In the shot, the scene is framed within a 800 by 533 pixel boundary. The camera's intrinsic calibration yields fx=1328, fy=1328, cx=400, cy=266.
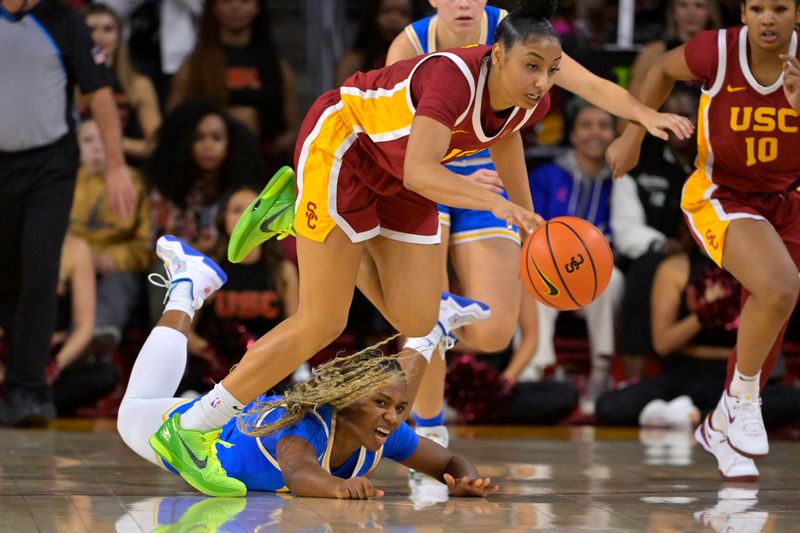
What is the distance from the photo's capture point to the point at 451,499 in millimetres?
4379

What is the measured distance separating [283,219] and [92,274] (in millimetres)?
3021

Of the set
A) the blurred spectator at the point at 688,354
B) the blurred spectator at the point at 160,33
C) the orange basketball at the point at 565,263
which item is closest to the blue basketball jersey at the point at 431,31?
the orange basketball at the point at 565,263

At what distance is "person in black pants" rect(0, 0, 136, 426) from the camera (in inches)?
258

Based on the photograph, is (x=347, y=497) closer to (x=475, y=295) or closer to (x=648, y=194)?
(x=475, y=295)

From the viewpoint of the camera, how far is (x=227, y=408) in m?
4.40

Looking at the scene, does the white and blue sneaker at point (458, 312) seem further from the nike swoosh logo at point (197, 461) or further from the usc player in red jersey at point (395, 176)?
the nike swoosh logo at point (197, 461)

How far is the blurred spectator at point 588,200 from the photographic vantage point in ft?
26.0

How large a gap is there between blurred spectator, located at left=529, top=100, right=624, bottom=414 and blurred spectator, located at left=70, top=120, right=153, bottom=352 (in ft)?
7.92

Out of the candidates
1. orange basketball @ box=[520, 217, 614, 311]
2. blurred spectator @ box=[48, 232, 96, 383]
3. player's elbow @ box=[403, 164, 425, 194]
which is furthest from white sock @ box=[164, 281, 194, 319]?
blurred spectator @ box=[48, 232, 96, 383]

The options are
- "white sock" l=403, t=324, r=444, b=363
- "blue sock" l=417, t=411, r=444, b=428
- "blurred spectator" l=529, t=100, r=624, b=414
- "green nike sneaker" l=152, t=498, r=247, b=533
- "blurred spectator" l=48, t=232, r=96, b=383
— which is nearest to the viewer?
"green nike sneaker" l=152, t=498, r=247, b=533

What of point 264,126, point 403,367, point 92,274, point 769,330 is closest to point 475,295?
point 403,367

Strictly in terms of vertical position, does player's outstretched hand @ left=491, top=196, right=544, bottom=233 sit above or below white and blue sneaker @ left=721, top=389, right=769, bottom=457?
above

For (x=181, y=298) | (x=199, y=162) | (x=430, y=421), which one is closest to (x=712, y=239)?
(x=430, y=421)

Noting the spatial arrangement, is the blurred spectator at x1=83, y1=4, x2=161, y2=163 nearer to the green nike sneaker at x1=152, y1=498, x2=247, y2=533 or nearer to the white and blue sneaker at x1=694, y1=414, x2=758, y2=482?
the white and blue sneaker at x1=694, y1=414, x2=758, y2=482
